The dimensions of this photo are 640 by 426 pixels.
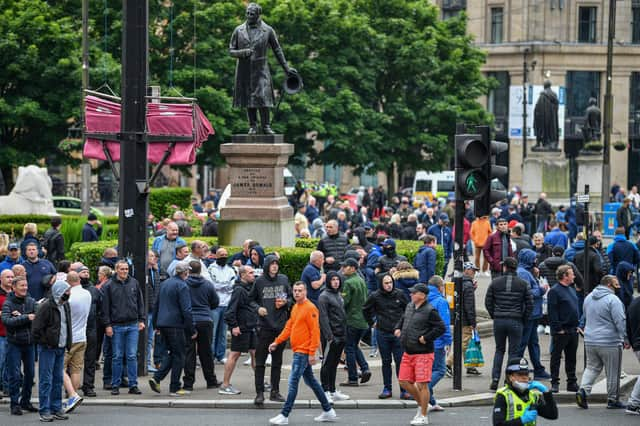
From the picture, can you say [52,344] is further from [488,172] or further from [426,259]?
[426,259]

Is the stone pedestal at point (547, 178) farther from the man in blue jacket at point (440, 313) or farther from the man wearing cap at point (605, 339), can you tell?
the man in blue jacket at point (440, 313)

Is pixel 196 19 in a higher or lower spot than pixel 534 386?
higher

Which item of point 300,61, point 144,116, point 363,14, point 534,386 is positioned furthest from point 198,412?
point 363,14

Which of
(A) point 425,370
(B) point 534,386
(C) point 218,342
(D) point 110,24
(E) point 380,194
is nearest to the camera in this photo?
(B) point 534,386

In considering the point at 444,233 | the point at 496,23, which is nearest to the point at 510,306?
the point at 444,233

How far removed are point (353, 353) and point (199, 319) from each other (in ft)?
6.95

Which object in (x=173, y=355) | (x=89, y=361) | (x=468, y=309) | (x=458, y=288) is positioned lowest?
(x=89, y=361)

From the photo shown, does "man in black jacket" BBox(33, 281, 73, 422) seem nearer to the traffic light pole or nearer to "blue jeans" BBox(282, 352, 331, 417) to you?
"blue jeans" BBox(282, 352, 331, 417)

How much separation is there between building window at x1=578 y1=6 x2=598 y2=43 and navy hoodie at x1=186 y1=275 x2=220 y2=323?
59.6 meters

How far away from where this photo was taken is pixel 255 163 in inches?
902

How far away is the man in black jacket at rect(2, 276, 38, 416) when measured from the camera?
15.2 m

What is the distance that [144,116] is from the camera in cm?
1777

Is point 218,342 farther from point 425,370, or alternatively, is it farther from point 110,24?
point 110,24

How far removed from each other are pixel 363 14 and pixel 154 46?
9657 millimetres
